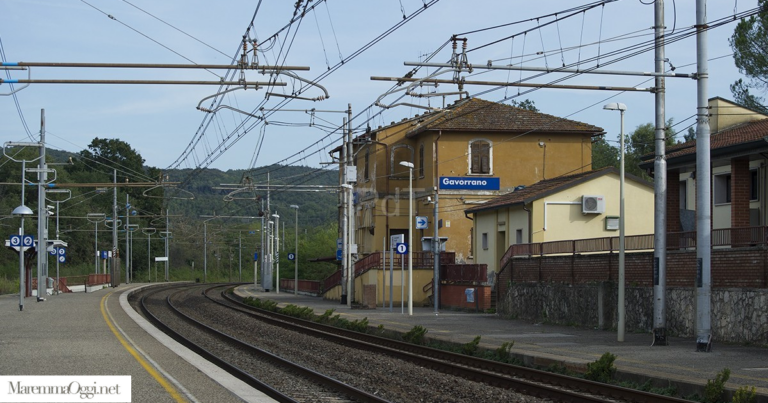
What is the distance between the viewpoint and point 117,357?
1722 cm

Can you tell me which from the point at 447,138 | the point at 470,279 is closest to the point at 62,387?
the point at 470,279

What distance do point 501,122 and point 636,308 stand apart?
2525 centimetres

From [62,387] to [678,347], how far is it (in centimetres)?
1385

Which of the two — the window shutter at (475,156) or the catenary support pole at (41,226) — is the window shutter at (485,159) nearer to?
the window shutter at (475,156)

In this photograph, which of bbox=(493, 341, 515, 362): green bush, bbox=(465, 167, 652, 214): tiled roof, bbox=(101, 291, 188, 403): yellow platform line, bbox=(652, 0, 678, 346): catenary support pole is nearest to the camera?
bbox=(101, 291, 188, 403): yellow platform line

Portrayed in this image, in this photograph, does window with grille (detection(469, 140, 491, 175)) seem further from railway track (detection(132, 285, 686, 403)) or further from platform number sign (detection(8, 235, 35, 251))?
railway track (detection(132, 285, 686, 403))

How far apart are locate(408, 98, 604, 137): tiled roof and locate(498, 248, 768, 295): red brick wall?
15.1 meters

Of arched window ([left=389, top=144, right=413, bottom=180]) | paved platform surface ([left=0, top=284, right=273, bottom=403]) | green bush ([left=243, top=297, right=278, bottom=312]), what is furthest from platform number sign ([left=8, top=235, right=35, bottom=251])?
arched window ([left=389, top=144, right=413, bottom=180])
